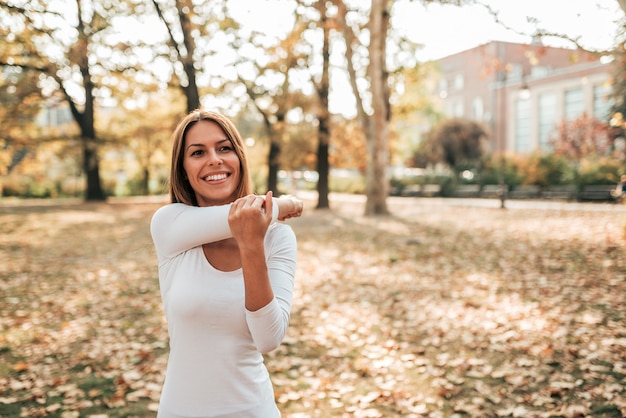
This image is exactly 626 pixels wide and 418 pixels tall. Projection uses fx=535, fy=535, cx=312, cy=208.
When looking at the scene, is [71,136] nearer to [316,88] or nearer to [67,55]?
[67,55]

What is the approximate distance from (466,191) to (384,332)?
31378 millimetres

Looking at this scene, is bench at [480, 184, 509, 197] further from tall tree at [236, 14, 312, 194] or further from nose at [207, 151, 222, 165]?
nose at [207, 151, 222, 165]

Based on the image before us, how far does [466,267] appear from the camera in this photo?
34.0ft

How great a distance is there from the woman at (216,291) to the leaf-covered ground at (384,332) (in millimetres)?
3193

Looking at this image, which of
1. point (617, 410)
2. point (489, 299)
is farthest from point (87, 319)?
point (617, 410)

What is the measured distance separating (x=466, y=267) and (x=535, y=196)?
22.9 m

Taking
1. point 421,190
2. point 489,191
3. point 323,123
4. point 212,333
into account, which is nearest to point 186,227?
point 212,333

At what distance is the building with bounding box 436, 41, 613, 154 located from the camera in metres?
51.0

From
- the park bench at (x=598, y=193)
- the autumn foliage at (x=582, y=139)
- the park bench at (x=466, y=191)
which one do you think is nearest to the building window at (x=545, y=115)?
the autumn foliage at (x=582, y=139)

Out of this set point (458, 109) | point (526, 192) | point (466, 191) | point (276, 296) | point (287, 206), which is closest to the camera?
point (276, 296)

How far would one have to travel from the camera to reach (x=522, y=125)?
59.8m

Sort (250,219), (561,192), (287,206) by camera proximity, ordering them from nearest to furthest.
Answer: (250,219) → (287,206) → (561,192)

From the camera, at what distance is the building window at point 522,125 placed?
193ft

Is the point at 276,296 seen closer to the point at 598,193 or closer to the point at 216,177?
the point at 216,177
